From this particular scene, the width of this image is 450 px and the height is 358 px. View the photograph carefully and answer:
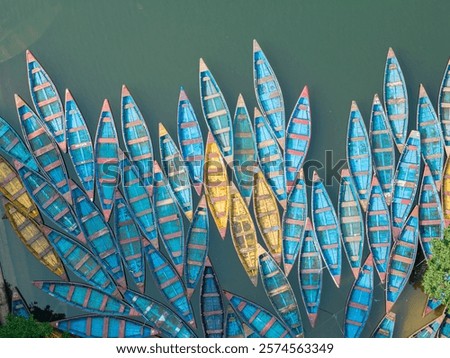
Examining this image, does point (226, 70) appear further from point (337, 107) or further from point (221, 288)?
point (221, 288)

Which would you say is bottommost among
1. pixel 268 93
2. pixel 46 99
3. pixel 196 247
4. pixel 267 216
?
pixel 196 247

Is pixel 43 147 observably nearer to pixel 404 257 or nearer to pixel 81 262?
pixel 81 262

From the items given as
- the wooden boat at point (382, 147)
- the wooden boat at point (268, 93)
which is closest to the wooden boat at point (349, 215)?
the wooden boat at point (382, 147)

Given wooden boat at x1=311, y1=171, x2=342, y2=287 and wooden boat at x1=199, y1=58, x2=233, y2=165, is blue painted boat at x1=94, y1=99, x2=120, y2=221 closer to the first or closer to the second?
wooden boat at x1=199, y1=58, x2=233, y2=165

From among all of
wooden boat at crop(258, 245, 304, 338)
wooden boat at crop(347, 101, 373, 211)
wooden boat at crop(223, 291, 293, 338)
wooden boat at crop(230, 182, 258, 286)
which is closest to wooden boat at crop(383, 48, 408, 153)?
wooden boat at crop(347, 101, 373, 211)

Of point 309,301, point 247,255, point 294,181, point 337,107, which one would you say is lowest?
point 309,301

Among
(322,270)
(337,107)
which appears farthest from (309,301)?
(337,107)

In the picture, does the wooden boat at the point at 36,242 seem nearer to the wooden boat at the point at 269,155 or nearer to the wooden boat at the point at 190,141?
the wooden boat at the point at 190,141

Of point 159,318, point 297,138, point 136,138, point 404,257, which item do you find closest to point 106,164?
point 136,138
